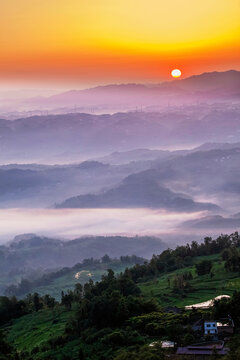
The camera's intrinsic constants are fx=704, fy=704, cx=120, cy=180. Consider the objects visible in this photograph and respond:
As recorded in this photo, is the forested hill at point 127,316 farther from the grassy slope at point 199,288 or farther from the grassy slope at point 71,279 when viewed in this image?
the grassy slope at point 71,279

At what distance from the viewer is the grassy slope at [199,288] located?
141 ft

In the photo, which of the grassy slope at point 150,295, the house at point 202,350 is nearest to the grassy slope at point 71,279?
the grassy slope at point 150,295

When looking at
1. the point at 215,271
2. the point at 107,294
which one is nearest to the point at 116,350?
the point at 107,294

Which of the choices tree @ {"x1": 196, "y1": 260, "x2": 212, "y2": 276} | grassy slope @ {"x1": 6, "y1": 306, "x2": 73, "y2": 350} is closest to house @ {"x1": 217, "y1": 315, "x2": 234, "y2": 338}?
grassy slope @ {"x1": 6, "y1": 306, "x2": 73, "y2": 350}

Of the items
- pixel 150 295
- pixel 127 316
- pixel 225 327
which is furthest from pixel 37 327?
pixel 225 327

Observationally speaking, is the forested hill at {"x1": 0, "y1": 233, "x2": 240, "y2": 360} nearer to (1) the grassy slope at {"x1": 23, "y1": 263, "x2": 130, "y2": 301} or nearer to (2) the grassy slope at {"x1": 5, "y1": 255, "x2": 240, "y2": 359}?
(2) the grassy slope at {"x1": 5, "y1": 255, "x2": 240, "y2": 359}

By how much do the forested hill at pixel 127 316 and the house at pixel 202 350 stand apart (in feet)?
1.70

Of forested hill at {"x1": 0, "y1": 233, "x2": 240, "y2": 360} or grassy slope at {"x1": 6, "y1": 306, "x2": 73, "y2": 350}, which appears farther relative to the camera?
grassy slope at {"x1": 6, "y1": 306, "x2": 73, "y2": 350}

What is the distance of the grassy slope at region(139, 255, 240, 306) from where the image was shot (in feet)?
141

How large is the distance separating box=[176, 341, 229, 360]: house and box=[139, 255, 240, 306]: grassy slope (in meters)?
12.6

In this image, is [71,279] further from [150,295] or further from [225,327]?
[225,327]

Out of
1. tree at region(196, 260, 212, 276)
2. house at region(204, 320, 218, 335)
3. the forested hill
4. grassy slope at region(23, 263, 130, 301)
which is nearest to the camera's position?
house at region(204, 320, 218, 335)

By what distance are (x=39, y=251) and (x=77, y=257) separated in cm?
942

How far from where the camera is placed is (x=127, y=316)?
124 ft
